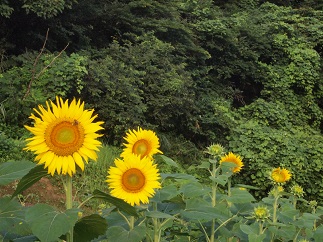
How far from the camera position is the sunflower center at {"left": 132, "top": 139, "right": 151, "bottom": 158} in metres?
1.37

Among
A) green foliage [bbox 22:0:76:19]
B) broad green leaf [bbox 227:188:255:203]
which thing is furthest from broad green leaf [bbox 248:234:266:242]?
green foliage [bbox 22:0:76:19]

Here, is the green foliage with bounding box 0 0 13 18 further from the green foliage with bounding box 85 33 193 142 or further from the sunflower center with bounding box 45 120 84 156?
the sunflower center with bounding box 45 120 84 156

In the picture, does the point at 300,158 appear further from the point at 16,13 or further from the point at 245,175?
the point at 16,13

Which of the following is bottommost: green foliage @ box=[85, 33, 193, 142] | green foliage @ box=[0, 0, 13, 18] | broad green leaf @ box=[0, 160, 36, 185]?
green foliage @ box=[85, 33, 193, 142]

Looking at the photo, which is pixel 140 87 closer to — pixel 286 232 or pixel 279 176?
pixel 279 176

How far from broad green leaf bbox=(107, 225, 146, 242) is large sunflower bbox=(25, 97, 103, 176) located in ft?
0.73

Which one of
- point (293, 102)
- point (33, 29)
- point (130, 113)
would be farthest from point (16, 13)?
point (293, 102)

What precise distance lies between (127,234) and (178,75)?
19.8ft

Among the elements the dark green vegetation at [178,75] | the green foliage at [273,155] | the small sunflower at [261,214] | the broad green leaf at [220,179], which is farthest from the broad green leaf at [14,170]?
the green foliage at [273,155]

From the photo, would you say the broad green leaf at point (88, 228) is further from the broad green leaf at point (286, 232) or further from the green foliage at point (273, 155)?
the green foliage at point (273, 155)

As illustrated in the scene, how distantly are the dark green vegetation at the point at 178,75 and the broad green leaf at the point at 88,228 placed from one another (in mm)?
4229

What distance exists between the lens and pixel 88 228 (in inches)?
39.8

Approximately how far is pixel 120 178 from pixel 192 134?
20.8 feet

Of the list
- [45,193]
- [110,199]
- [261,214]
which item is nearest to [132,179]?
[110,199]
